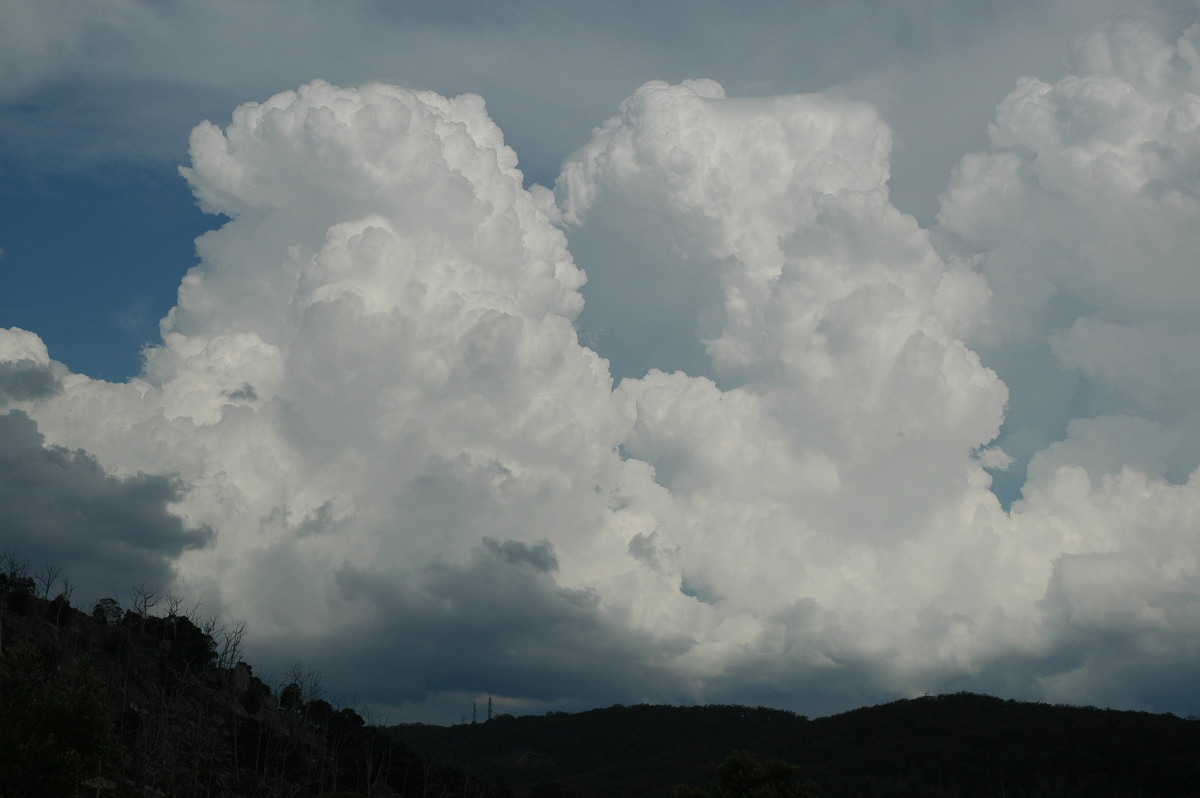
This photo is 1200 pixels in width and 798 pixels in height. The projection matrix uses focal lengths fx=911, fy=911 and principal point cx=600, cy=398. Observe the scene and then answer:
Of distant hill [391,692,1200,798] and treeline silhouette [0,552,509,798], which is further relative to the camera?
distant hill [391,692,1200,798]

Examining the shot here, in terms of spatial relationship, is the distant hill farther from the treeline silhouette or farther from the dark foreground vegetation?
the treeline silhouette

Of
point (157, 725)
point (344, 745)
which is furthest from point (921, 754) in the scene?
point (157, 725)

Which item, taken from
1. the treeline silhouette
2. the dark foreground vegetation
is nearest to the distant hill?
the dark foreground vegetation

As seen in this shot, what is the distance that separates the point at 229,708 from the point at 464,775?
26.3m

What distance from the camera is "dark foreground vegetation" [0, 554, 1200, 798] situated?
41.1m

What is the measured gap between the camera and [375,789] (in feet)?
293

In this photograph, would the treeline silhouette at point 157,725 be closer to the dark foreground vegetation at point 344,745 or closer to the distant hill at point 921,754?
the dark foreground vegetation at point 344,745

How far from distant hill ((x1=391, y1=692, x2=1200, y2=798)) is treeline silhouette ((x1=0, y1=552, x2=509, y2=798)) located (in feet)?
62.3

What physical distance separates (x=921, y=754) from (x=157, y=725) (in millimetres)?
93655

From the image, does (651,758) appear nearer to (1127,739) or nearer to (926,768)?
(926,768)

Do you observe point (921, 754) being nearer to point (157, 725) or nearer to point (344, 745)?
point (344, 745)

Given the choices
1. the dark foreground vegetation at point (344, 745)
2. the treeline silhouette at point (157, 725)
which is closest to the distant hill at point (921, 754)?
the dark foreground vegetation at point (344, 745)

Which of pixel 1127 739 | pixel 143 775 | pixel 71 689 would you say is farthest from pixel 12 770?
pixel 1127 739

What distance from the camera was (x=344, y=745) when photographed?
97.6m
